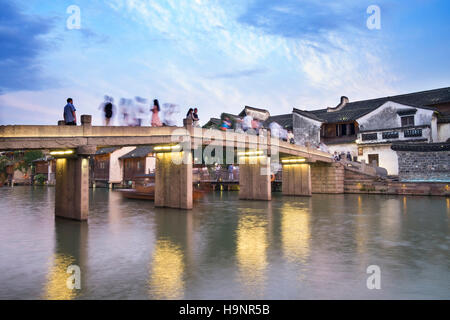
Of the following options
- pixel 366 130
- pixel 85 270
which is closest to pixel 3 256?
pixel 85 270

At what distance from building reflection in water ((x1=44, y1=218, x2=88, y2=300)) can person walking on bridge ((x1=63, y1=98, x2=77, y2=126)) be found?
441 centimetres

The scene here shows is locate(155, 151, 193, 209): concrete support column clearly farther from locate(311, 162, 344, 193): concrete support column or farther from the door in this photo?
the door

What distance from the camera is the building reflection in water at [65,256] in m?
6.45

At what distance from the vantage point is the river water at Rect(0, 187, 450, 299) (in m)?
6.54

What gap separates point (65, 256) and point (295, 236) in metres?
7.48

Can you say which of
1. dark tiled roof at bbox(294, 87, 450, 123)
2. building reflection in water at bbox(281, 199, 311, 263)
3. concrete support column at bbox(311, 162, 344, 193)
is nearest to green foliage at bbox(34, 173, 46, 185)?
dark tiled roof at bbox(294, 87, 450, 123)

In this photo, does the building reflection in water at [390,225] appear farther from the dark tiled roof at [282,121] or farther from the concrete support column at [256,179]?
the dark tiled roof at [282,121]

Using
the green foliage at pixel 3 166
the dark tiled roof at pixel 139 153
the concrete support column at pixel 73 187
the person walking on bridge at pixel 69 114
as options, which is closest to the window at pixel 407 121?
the dark tiled roof at pixel 139 153

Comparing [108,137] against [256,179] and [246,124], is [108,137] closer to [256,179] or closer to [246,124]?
[246,124]

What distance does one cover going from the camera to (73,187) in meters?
15.2

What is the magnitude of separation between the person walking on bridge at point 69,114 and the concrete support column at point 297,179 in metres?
22.6

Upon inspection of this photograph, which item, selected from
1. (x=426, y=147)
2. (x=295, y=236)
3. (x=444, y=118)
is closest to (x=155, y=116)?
(x=295, y=236)

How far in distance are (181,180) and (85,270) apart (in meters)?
11.7
